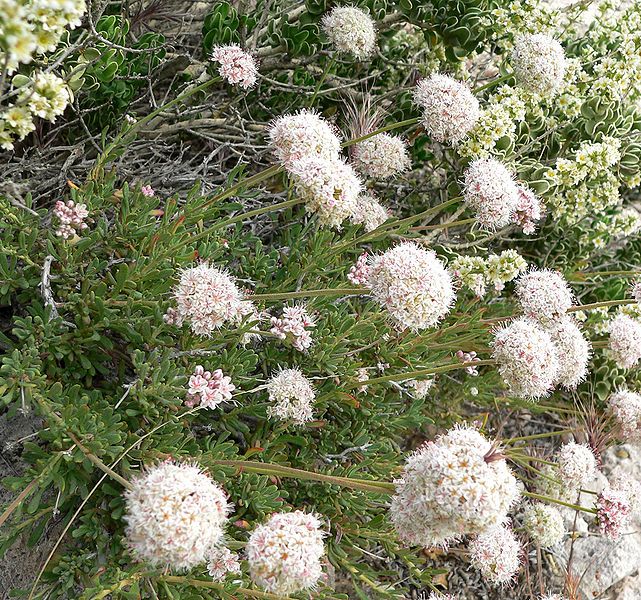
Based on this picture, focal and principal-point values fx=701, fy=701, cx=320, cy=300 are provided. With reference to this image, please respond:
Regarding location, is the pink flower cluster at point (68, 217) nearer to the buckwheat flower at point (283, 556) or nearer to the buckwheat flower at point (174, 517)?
the buckwheat flower at point (174, 517)

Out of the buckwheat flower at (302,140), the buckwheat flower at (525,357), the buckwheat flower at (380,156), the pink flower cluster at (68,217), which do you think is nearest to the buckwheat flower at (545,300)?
the buckwheat flower at (525,357)

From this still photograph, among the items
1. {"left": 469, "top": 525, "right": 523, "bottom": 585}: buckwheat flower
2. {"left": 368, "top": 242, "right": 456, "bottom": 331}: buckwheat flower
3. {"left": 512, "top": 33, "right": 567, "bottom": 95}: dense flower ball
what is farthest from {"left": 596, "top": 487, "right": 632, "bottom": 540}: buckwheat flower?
{"left": 512, "top": 33, "right": 567, "bottom": 95}: dense flower ball

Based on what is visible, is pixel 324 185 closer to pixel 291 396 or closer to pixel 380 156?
pixel 291 396

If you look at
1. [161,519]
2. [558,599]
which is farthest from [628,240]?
[161,519]

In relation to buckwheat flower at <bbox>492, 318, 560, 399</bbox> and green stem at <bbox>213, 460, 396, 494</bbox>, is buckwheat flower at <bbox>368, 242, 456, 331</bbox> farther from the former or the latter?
green stem at <bbox>213, 460, 396, 494</bbox>

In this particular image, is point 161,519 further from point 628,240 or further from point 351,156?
point 628,240
